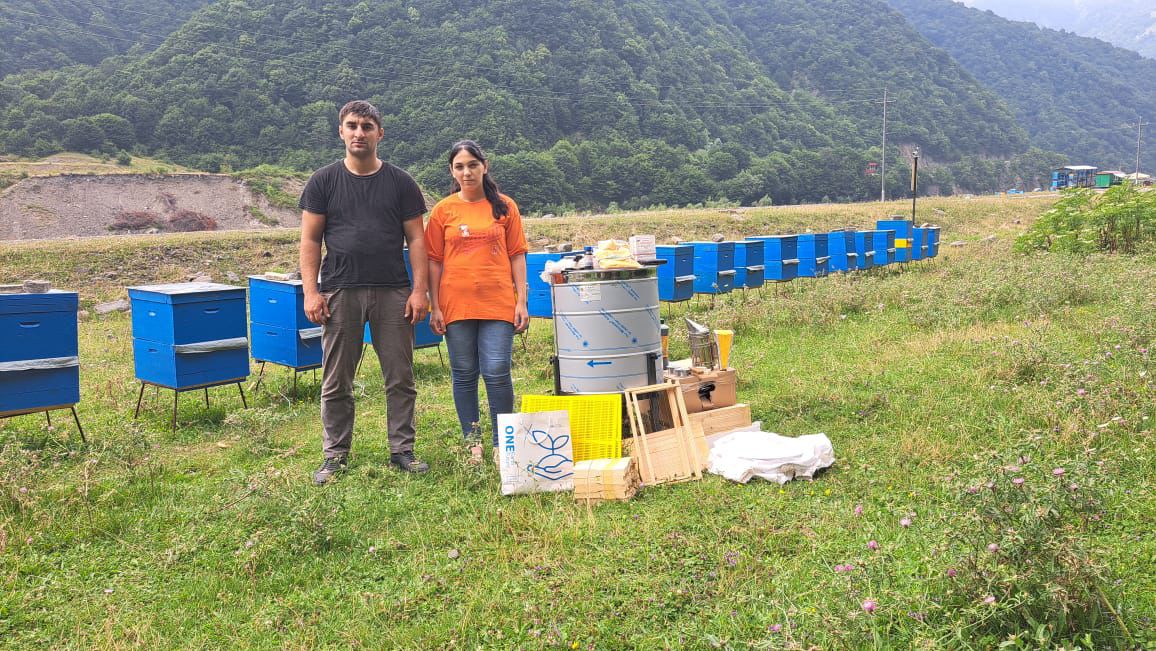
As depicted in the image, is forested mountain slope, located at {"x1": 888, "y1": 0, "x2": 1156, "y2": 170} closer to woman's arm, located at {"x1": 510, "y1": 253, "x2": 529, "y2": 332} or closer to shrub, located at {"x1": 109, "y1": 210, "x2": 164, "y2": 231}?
shrub, located at {"x1": 109, "y1": 210, "x2": 164, "y2": 231}

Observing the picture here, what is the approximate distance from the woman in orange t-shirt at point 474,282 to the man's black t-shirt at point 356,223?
306 mm

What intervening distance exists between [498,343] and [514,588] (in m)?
2.05

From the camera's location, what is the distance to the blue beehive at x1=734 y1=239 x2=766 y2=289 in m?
14.2

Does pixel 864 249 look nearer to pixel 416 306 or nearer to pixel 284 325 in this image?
pixel 284 325

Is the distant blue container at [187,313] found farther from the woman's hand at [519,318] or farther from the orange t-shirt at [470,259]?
the woman's hand at [519,318]

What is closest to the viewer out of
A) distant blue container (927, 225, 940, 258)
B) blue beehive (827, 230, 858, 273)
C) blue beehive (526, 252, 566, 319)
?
blue beehive (526, 252, 566, 319)

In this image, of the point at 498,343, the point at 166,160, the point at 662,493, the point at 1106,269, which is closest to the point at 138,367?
the point at 498,343

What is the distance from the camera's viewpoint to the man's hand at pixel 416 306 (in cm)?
543

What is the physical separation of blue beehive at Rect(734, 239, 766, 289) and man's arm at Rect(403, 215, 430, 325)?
9364 millimetres

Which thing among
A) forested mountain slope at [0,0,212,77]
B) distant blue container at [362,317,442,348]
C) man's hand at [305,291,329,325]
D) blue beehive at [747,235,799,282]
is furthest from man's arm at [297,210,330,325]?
forested mountain slope at [0,0,212,77]

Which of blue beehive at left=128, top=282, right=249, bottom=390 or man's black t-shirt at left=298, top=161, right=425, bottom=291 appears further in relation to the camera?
blue beehive at left=128, top=282, right=249, bottom=390

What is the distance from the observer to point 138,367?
7.25 meters

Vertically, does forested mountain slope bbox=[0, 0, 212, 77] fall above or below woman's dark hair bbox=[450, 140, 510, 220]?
above

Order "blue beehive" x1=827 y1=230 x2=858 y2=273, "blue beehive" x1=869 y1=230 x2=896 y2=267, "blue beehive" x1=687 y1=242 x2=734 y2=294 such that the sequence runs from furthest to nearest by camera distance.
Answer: "blue beehive" x1=869 y1=230 x2=896 y2=267
"blue beehive" x1=827 y1=230 x2=858 y2=273
"blue beehive" x1=687 y1=242 x2=734 y2=294
